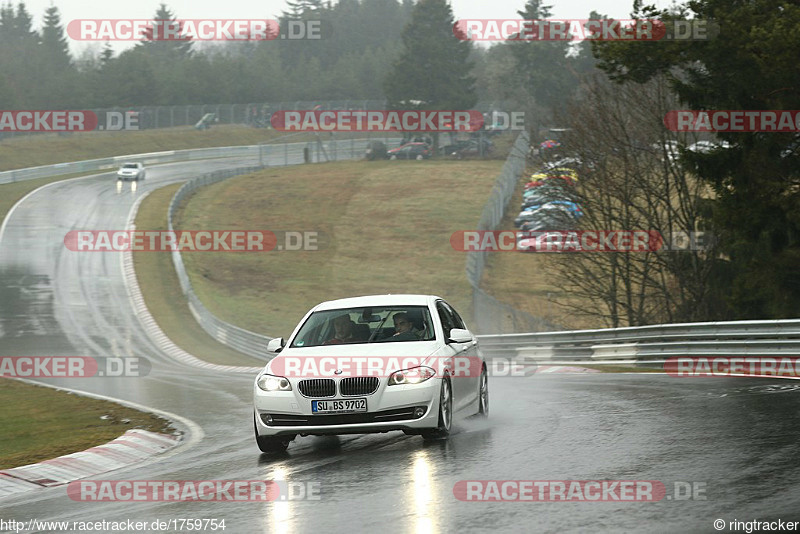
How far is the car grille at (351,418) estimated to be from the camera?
1025 cm

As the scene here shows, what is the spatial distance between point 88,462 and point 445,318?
4052mm

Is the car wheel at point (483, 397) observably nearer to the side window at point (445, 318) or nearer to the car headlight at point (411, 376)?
the side window at point (445, 318)

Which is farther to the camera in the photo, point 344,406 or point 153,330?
point 153,330

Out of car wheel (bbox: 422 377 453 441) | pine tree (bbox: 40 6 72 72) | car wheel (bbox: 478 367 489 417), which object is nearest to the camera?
car wheel (bbox: 422 377 453 441)

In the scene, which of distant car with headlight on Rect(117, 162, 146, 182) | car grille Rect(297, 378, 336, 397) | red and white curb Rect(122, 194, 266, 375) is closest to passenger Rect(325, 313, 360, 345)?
car grille Rect(297, 378, 336, 397)

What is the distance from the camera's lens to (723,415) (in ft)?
37.2

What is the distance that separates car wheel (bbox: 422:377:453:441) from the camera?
1056 cm

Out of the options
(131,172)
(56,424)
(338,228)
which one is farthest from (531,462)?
(131,172)

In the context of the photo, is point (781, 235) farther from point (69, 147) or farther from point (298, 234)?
point (69, 147)

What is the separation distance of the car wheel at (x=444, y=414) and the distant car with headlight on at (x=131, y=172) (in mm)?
72114

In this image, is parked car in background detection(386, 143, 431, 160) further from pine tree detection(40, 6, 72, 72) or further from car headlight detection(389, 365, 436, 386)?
car headlight detection(389, 365, 436, 386)

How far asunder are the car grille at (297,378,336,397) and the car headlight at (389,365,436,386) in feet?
1.82

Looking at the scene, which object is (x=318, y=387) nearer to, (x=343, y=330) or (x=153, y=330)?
(x=343, y=330)

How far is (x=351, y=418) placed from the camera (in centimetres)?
1025
